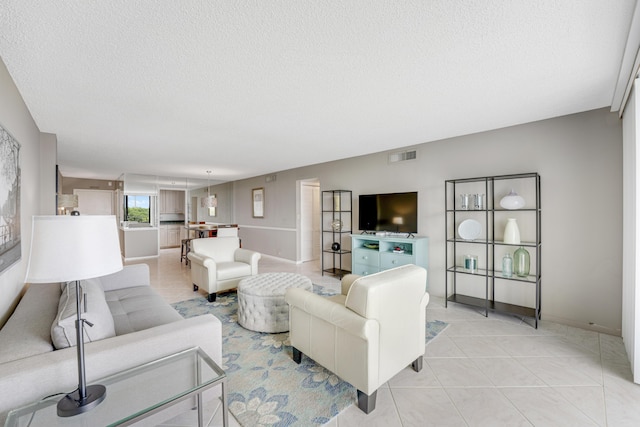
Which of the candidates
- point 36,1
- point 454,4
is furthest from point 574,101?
point 36,1

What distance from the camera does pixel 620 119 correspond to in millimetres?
2787

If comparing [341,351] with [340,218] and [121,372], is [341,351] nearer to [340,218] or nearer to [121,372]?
[121,372]

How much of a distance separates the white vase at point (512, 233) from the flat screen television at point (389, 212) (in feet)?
4.04

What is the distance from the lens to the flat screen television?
171 inches

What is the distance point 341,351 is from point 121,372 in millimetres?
1244

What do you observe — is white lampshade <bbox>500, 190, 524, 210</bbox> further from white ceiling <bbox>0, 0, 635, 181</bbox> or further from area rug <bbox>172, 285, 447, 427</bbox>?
area rug <bbox>172, 285, 447, 427</bbox>

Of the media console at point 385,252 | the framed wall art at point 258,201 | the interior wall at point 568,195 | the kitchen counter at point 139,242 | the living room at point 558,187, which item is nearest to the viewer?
the living room at point 558,187

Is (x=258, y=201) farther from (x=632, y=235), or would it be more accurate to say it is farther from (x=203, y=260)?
(x=632, y=235)

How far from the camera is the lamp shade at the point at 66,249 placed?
3.45ft

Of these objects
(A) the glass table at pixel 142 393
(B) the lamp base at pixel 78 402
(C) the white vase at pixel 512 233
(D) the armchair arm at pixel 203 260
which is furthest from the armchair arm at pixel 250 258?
(C) the white vase at pixel 512 233

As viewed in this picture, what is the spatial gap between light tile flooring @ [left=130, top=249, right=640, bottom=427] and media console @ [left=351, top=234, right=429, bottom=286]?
1.13 metres

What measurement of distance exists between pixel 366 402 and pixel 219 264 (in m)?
3.23

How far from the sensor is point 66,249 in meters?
1.08

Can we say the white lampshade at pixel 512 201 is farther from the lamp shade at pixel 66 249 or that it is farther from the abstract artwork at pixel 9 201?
the abstract artwork at pixel 9 201
